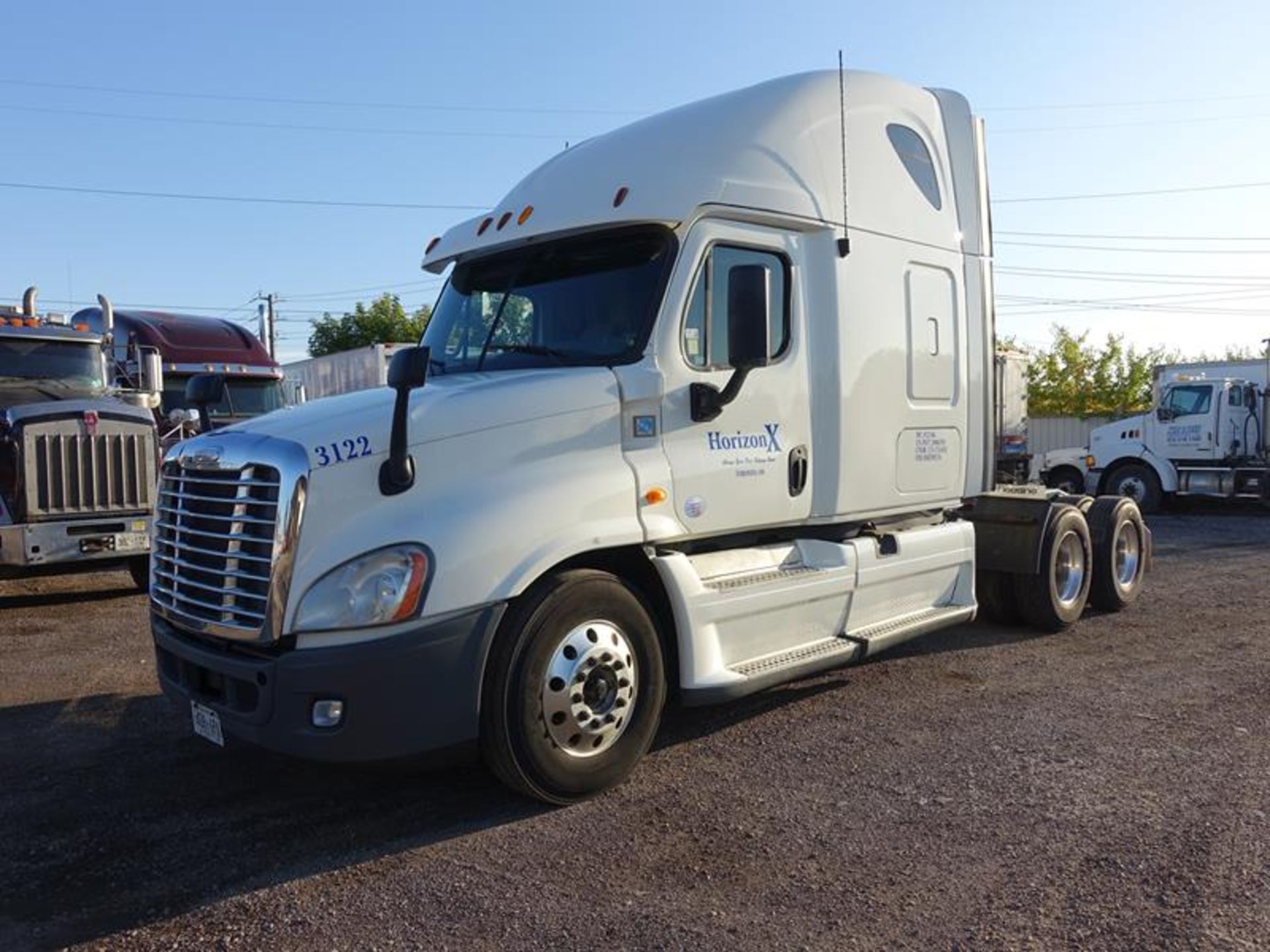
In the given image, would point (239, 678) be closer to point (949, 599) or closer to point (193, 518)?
point (193, 518)

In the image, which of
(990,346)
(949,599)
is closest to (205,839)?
(949,599)

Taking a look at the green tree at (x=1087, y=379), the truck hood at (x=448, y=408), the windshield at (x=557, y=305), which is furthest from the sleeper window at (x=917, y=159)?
the green tree at (x=1087, y=379)

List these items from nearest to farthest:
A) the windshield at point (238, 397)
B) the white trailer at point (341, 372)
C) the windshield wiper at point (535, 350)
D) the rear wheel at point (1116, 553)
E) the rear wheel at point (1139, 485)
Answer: the windshield wiper at point (535, 350)
the rear wheel at point (1116, 553)
the windshield at point (238, 397)
the rear wheel at point (1139, 485)
the white trailer at point (341, 372)

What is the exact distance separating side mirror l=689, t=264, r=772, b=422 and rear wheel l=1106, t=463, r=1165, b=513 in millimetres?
16592

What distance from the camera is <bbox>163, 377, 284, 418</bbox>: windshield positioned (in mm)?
14359

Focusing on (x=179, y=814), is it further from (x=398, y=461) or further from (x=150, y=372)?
(x=150, y=372)

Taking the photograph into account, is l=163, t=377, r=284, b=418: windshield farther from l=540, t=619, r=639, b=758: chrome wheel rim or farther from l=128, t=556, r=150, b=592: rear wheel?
l=540, t=619, r=639, b=758: chrome wheel rim

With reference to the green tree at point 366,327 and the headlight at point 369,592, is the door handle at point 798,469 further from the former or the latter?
the green tree at point 366,327

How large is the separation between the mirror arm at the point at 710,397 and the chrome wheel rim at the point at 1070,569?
434 cm

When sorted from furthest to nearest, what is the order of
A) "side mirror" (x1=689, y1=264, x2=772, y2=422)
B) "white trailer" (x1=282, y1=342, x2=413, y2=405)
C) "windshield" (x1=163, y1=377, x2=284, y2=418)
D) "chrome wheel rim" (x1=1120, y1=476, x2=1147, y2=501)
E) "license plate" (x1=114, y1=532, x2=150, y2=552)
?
"white trailer" (x1=282, y1=342, x2=413, y2=405) < "chrome wheel rim" (x1=1120, y1=476, x2=1147, y2=501) < "windshield" (x1=163, y1=377, x2=284, y2=418) < "license plate" (x1=114, y1=532, x2=150, y2=552) < "side mirror" (x1=689, y1=264, x2=772, y2=422)

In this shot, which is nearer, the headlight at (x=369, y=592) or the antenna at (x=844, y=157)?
the headlight at (x=369, y=592)

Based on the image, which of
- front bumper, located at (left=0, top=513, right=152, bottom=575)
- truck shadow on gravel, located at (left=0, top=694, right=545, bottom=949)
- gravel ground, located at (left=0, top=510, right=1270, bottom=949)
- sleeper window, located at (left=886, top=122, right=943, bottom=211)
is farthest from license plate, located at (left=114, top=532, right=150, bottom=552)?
sleeper window, located at (left=886, top=122, right=943, bottom=211)

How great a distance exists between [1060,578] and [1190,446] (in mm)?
12672

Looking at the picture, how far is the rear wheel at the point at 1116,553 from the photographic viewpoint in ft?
28.1
